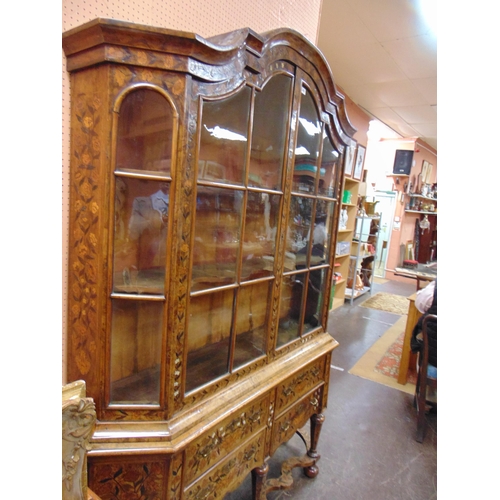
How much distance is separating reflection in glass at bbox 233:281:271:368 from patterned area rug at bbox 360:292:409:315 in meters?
3.85

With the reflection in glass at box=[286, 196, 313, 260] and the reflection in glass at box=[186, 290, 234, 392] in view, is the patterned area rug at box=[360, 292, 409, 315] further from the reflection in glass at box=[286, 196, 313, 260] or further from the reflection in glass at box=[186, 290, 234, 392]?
the reflection in glass at box=[186, 290, 234, 392]

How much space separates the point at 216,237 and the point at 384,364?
2.65 m

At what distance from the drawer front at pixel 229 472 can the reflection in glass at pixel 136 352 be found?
35 centimetres

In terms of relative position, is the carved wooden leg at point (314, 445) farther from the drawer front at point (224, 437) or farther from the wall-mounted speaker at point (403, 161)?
the wall-mounted speaker at point (403, 161)

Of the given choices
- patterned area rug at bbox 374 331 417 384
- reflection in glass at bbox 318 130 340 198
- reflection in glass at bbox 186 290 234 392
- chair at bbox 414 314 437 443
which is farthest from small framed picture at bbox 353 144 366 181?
reflection in glass at bbox 186 290 234 392

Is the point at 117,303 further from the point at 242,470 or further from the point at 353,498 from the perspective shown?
the point at 353,498

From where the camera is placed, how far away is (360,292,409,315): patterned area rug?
4652 mm

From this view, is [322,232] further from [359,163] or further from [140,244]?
[359,163]

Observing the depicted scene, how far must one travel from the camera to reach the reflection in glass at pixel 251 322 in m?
1.16

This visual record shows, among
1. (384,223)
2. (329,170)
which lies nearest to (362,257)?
(384,223)

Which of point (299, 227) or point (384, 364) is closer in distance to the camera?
point (299, 227)

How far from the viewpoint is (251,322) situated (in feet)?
3.96
